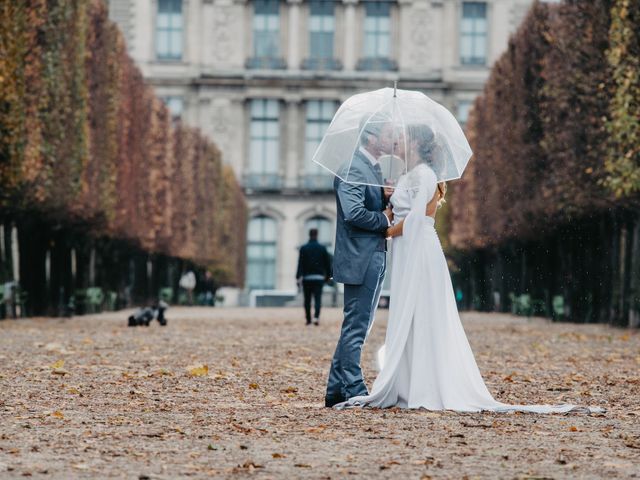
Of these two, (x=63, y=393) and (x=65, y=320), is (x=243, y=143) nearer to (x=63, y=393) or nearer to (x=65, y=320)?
(x=65, y=320)

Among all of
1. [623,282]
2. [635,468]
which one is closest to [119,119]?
[623,282]

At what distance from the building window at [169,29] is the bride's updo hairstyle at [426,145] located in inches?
2915

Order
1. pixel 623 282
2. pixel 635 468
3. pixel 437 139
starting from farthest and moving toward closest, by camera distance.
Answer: pixel 623 282, pixel 437 139, pixel 635 468

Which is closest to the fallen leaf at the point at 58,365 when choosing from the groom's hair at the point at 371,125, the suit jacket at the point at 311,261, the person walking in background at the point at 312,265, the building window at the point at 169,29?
the groom's hair at the point at 371,125

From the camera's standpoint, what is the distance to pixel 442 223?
60.6 metres

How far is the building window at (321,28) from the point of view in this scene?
83562 millimetres

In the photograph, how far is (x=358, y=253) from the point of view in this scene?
10.0 meters

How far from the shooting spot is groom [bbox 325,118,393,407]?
9.96 meters

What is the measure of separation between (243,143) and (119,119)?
1749 inches

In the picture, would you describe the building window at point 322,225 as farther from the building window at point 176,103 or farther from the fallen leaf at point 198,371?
the fallen leaf at point 198,371

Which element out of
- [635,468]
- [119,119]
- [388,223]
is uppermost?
[119,119]

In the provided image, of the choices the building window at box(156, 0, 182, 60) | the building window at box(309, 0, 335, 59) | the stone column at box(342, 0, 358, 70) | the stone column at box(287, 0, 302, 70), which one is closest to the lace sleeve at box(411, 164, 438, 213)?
the stone column at box(342, 0, 358, 70)

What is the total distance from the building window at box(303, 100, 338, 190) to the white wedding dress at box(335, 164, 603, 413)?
72.1 meters

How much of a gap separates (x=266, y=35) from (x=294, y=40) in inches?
69.8
